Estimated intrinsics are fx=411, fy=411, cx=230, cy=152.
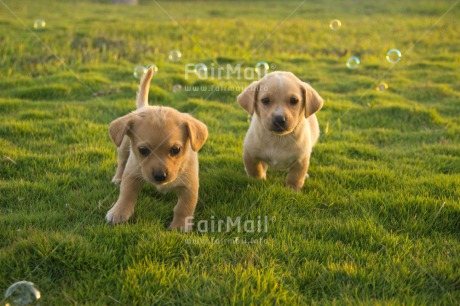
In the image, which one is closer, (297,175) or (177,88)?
(297,175)

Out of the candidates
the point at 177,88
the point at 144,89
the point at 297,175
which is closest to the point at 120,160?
the point at 144,89

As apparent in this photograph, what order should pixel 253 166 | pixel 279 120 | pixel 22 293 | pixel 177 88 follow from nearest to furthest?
pixel 22 293
pixel 279 120
pixel 253 166
pixel 177 88

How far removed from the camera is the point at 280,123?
4.05m

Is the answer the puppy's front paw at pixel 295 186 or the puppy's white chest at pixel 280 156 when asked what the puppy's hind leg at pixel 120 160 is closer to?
the puppy's white chest at pixel 280 156

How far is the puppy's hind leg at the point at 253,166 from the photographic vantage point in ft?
15.1

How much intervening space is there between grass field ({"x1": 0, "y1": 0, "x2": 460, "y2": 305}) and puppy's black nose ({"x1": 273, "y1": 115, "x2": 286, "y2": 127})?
73 centimetres

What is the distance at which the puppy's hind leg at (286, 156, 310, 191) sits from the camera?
442 centimetres

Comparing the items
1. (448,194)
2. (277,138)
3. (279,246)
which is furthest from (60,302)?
(448,194)

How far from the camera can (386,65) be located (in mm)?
10719

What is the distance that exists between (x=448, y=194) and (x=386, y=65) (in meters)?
7.27

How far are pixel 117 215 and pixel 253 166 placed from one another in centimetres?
168

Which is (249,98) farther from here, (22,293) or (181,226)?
(22,293)

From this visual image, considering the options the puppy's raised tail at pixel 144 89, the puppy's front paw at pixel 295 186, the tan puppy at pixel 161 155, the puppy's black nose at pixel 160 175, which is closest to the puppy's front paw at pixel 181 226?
the tan puppy at pixel 161 155

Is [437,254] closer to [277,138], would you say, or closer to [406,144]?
[277,138]
